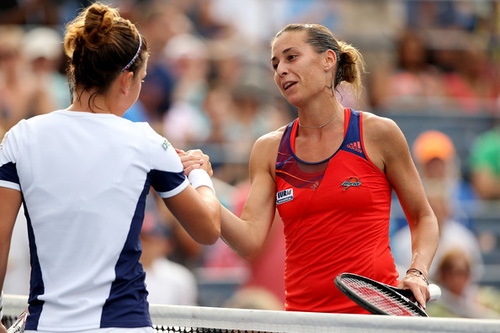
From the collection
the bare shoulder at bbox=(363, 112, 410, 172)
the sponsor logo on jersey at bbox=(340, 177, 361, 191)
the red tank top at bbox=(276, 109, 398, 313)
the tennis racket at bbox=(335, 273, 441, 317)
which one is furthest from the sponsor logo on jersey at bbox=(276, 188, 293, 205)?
the tennis racket at bbox=(335, 273, 441, 317)

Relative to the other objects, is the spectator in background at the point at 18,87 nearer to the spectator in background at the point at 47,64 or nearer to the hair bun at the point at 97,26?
the spectator in background at the point at 47,64

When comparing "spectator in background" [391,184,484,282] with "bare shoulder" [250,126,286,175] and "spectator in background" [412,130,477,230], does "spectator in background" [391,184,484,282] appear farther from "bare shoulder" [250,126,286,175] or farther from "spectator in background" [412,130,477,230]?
"bare shoulder" [250,126,286,175]

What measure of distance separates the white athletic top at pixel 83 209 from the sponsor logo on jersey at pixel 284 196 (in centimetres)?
109

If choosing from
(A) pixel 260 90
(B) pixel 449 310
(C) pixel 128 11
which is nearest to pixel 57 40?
(C) pixel 128 11

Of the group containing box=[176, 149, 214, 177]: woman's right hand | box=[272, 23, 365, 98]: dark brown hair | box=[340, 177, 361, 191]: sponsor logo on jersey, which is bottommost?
box=[176, 149, 214, 177]: woman's right hand

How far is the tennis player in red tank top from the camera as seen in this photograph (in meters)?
3.48

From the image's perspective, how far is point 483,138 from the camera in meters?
9.93

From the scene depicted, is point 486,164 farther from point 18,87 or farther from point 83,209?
point 83,209

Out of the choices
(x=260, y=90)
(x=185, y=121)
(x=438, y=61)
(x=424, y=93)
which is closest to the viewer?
(x=185, y=121)

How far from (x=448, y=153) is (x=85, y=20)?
582 centimetres

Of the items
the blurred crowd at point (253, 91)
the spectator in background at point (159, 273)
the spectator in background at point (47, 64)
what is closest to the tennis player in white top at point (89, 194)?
the blurred crowd at point (253, 91)

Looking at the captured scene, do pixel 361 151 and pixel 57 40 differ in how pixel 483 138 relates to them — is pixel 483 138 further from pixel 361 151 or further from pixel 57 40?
pixel 361 151

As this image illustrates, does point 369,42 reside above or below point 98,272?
above

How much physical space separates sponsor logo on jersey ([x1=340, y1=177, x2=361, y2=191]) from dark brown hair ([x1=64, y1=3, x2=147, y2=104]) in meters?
1.21
